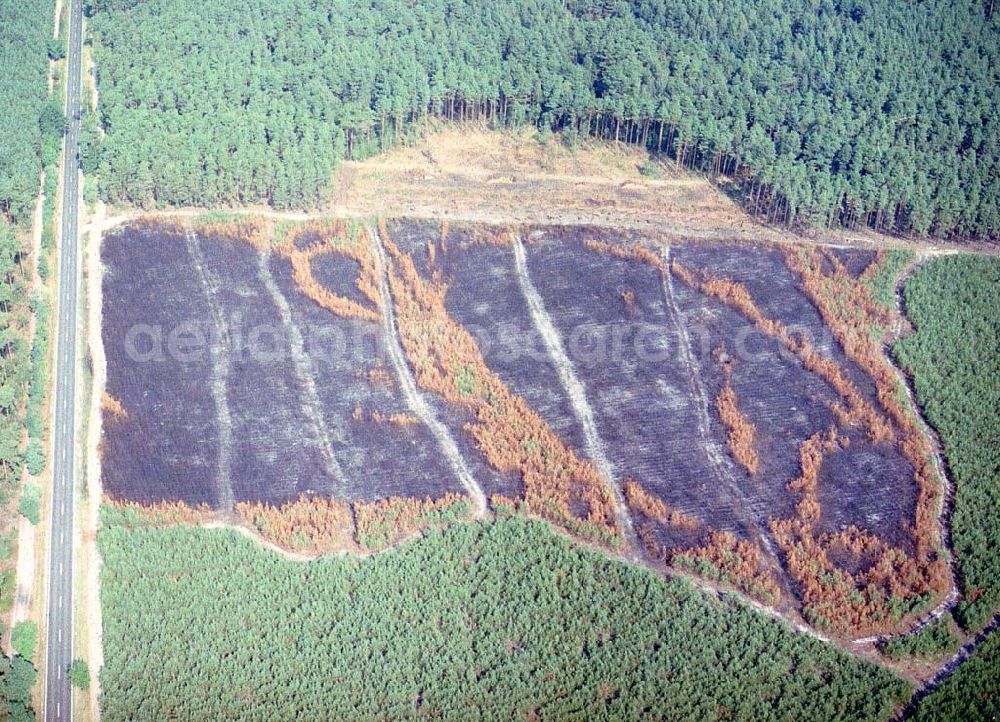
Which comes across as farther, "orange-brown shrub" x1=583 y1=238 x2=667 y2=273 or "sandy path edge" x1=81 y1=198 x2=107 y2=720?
"orange-brown shrub" x1=583 y1=238 x2=667 y2=273

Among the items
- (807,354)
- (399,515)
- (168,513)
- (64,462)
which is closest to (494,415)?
(399,515)

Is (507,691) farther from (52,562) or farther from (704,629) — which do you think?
(52,562)

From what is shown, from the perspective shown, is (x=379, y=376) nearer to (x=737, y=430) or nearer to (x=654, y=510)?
(x=654, y=510)

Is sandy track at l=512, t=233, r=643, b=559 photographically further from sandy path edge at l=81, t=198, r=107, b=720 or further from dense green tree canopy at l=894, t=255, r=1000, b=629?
sandy path edge at l=81, t=198, r=107, b=720

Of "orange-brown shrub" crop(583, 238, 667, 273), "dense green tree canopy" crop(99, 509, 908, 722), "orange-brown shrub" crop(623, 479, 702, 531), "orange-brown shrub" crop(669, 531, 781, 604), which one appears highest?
"orange-brown shrub" crop(583, 238, 667, 273)

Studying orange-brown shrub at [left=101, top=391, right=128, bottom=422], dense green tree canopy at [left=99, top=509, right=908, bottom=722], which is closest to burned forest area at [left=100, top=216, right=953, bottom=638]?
orange-brown shrub at [left=101, top=391, right=128, bottom=422]

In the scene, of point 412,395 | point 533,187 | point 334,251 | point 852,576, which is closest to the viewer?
point 852,576

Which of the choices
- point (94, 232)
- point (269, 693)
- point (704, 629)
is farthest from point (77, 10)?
point (704, 629)

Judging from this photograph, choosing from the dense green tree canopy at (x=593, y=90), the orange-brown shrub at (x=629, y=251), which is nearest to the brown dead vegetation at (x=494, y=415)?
the orange-brown shrub at (x=629, y=251)
